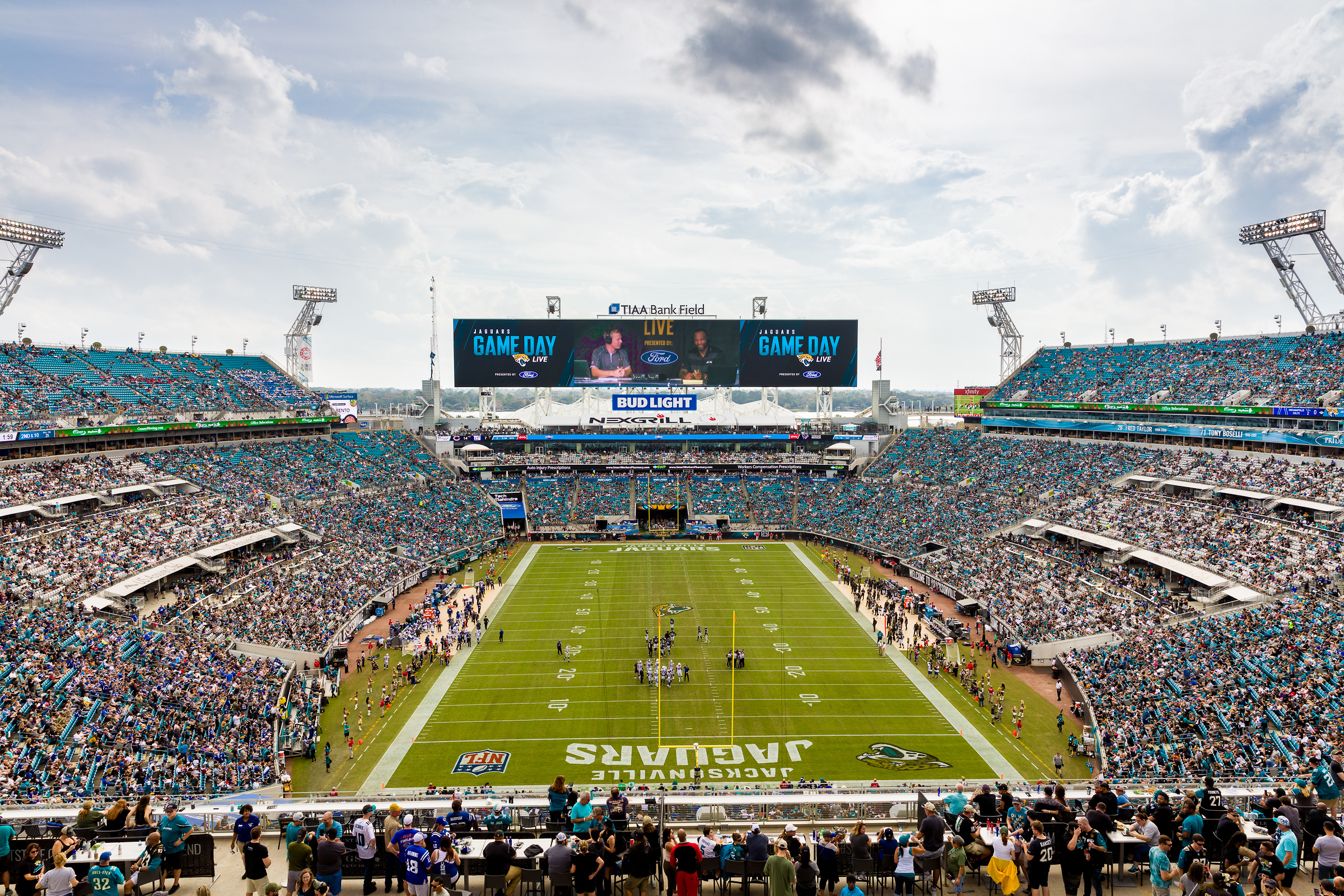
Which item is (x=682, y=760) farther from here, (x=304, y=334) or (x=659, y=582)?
(x=304, y=334)

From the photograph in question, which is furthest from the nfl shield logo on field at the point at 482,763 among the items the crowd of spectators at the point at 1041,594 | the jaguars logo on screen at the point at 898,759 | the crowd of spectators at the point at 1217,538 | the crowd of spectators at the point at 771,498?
the crowd of spectators at the point at 771,498

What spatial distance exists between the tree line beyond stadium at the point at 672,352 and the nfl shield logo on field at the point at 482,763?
47.0 meters

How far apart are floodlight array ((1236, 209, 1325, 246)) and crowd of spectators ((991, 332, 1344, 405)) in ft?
A: 27.0

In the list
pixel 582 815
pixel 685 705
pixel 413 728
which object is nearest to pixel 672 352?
pixel 685 705

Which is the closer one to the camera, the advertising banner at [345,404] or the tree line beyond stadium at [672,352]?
the tree line beyond stadium at [672,352]

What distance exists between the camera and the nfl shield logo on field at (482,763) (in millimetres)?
22359

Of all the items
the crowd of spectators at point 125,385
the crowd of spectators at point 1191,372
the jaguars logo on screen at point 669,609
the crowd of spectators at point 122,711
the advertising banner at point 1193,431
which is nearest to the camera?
the crowd of spectators at point 122,711

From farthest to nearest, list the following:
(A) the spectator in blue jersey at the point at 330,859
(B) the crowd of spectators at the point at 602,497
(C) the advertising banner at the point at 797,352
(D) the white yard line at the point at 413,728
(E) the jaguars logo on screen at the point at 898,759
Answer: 1. (C) the advertising banner at the point at 797,352
2. (B) the crowd of spectators at the point at 602,497
3. (E) the jaguars logo on screen at the point at 898,759
4. (D) the white yard line at the point at 413,728
5. (A) the spectator in blue jersey at the point at 330,859

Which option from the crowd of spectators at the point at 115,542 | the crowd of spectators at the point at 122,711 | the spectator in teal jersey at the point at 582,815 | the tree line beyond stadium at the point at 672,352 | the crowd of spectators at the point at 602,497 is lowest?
the crowd of spectators at the point at 122,711

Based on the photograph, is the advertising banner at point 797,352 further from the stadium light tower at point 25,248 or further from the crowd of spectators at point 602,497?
the stadium light tower at point 25,248

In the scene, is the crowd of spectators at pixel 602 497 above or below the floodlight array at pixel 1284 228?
below

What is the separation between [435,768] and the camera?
22.6 meters

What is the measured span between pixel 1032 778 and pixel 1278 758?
5.84 m

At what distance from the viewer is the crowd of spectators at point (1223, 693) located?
20.0m
